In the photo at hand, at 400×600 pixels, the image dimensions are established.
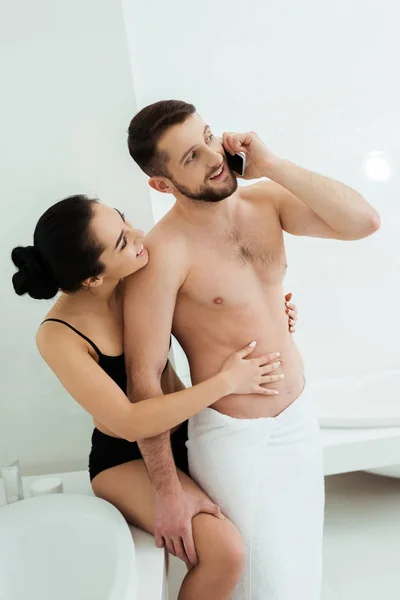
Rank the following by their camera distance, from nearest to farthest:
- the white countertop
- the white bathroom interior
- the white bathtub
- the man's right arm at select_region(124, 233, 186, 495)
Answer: the white countertop, the man's right arm at select_region(124, 233, 186, 495), the white bathroom interior, the white bathtub

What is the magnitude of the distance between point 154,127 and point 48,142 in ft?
2.86

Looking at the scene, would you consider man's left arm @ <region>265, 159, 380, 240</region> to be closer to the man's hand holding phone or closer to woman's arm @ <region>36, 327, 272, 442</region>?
the man's hand holding phone

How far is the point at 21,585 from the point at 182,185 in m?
1.12

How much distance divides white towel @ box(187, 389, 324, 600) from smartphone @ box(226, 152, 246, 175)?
0.66 m

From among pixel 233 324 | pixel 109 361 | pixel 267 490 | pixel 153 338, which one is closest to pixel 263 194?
pixel 233 324

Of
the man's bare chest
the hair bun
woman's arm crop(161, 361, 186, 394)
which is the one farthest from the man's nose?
woman's arm crop(161, 361, 186, 394)

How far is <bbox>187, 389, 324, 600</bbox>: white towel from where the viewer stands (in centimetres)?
159

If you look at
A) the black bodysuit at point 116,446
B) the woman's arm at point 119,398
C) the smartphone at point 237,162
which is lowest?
the black bodysuit at point 116,446

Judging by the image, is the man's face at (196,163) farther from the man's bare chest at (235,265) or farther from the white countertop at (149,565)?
the white countertop at (149,565)

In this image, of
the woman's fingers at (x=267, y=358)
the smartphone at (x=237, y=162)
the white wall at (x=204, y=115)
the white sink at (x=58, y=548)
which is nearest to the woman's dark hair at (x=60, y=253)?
the smartphone at (x=237, y=162)

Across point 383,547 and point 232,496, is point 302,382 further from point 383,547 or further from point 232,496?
point 383,547

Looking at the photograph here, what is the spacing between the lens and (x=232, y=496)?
1.61 meters

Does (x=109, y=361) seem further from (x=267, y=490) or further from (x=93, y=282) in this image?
(x=267, y=490)

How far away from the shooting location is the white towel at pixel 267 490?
159cm
